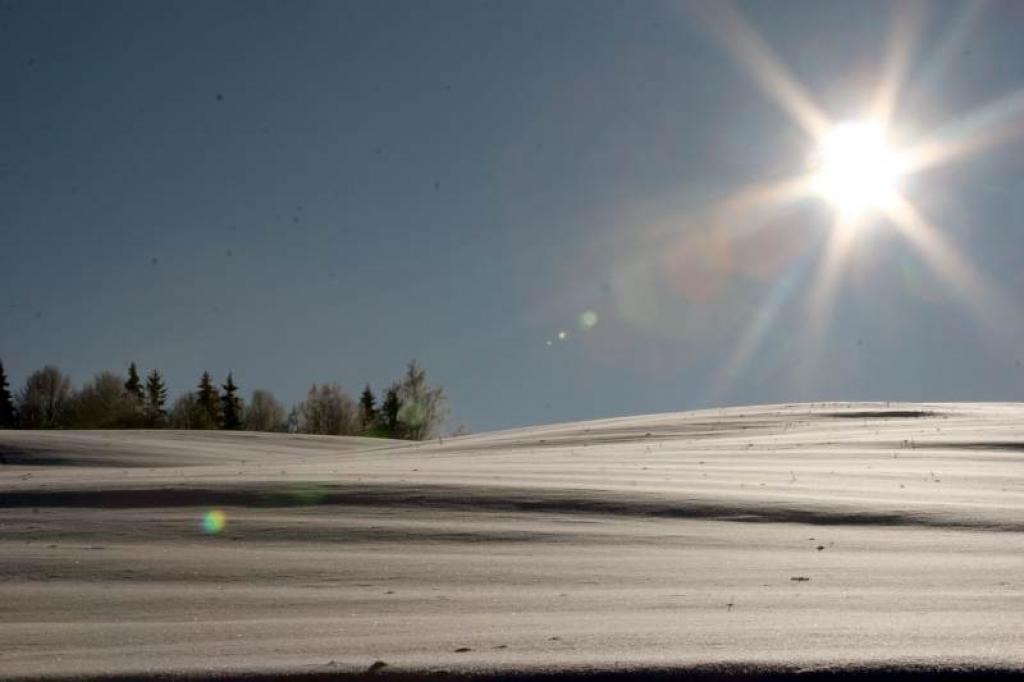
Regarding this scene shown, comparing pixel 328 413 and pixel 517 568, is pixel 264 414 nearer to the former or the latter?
pixel 328 413

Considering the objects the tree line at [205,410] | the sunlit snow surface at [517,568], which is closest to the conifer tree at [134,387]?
the tree line at [205,410]

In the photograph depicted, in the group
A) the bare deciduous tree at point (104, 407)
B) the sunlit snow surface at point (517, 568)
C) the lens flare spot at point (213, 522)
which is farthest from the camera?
the bare deciduous tree at point (104, 407)

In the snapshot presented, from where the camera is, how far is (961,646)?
350 cm

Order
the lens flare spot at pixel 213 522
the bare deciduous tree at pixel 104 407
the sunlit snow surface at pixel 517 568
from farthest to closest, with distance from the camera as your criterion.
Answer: the bare deciduous tree at pixel 104 407, the lens flare spot at pixel 213 522, the sunlit snow surface at pixel 517 568

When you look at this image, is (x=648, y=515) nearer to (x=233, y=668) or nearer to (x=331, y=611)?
(x=331, y=611)

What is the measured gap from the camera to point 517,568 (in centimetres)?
546

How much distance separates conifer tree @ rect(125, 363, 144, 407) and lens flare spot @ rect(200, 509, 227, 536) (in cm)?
4778

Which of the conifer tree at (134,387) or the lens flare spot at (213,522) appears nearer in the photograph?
the lens flare spot at (213,522)

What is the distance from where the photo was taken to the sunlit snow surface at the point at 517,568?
11.9ft

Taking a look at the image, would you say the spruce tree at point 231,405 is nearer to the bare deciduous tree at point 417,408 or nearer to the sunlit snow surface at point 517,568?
the bare deciduous tree at point 417,408

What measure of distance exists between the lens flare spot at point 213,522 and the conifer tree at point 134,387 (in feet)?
157

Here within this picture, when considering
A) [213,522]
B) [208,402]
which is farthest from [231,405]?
[213,522]

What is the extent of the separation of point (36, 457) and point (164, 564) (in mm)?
12834

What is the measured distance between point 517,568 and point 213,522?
7.72ft
